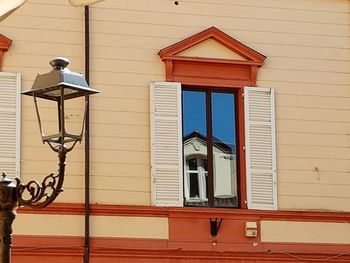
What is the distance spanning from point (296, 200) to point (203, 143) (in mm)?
1594

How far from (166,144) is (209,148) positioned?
2.42ft

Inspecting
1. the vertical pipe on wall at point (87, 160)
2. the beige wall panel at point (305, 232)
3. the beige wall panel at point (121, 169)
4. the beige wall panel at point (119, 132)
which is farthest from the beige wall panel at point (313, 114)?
the vertical pipe on wall at point (87, 160)

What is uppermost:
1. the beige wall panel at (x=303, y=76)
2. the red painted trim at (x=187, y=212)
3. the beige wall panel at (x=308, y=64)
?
the beige wall panel at (x=308, y=64)

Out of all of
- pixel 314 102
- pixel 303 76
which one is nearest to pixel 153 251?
pixel 314 102

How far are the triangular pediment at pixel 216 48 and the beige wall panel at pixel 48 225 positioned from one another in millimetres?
2856

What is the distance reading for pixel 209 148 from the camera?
536 inches

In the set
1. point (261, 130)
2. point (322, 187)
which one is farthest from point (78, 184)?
point (322, 187)

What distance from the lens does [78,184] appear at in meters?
12.9

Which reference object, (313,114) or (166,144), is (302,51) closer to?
(313,114)

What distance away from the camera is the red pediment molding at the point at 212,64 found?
44.3 ft

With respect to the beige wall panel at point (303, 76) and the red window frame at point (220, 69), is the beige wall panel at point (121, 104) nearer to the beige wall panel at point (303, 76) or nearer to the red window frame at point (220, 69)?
the red window frame at point (220, 69)

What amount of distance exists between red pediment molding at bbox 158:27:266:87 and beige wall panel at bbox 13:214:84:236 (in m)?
2.47

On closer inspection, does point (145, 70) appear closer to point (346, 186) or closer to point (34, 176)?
point (34, 176)

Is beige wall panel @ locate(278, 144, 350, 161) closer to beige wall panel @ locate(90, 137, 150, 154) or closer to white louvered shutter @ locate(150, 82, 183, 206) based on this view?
white louvered shutter @ locate(150, 82, 183, 206)
